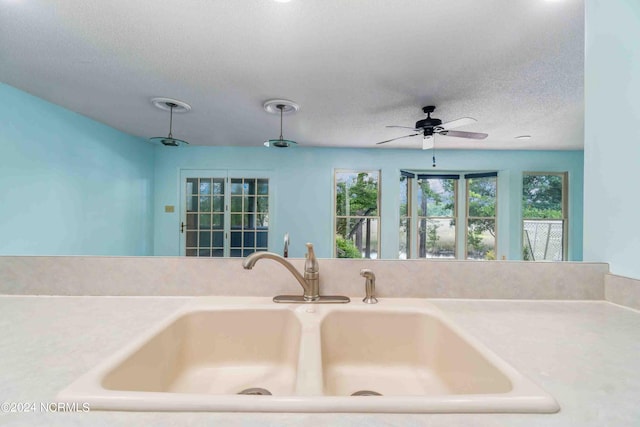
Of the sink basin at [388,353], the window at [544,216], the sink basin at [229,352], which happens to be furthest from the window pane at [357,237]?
the window at [544,216]

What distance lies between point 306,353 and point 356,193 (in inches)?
37.8

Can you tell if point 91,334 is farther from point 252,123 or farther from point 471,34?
point 471,34

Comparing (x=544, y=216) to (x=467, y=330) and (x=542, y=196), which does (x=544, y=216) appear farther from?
(x=467, y=330)

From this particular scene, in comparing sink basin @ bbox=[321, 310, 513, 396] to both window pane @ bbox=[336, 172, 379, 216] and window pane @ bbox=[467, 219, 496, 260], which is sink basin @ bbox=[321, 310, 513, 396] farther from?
window pane @ bbox=[336, 172, 379, 216]

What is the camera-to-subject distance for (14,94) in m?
1.08

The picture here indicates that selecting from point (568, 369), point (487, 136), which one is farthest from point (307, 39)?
point (568, 369)

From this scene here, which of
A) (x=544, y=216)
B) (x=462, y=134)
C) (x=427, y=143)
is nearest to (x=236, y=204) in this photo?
(x=427, y=143)

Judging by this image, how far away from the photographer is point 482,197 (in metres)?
1.17

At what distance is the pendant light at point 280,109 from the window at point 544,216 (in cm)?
118

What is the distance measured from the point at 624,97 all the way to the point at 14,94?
254 cm

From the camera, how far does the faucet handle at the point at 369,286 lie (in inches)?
32.6

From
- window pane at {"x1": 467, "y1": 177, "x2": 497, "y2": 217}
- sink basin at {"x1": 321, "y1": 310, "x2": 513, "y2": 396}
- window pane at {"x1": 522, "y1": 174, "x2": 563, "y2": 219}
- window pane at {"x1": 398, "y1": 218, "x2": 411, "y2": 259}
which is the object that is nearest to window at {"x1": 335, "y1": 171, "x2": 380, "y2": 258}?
window pane at {"x1": 398, "y1": 218, "x2": 411, "y2": 259}

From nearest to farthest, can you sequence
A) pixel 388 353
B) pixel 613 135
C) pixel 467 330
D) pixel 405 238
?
pixel 467 330 → pixel 388 353 → pixel 613 135 → pixel 405 238

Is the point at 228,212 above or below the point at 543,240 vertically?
above
